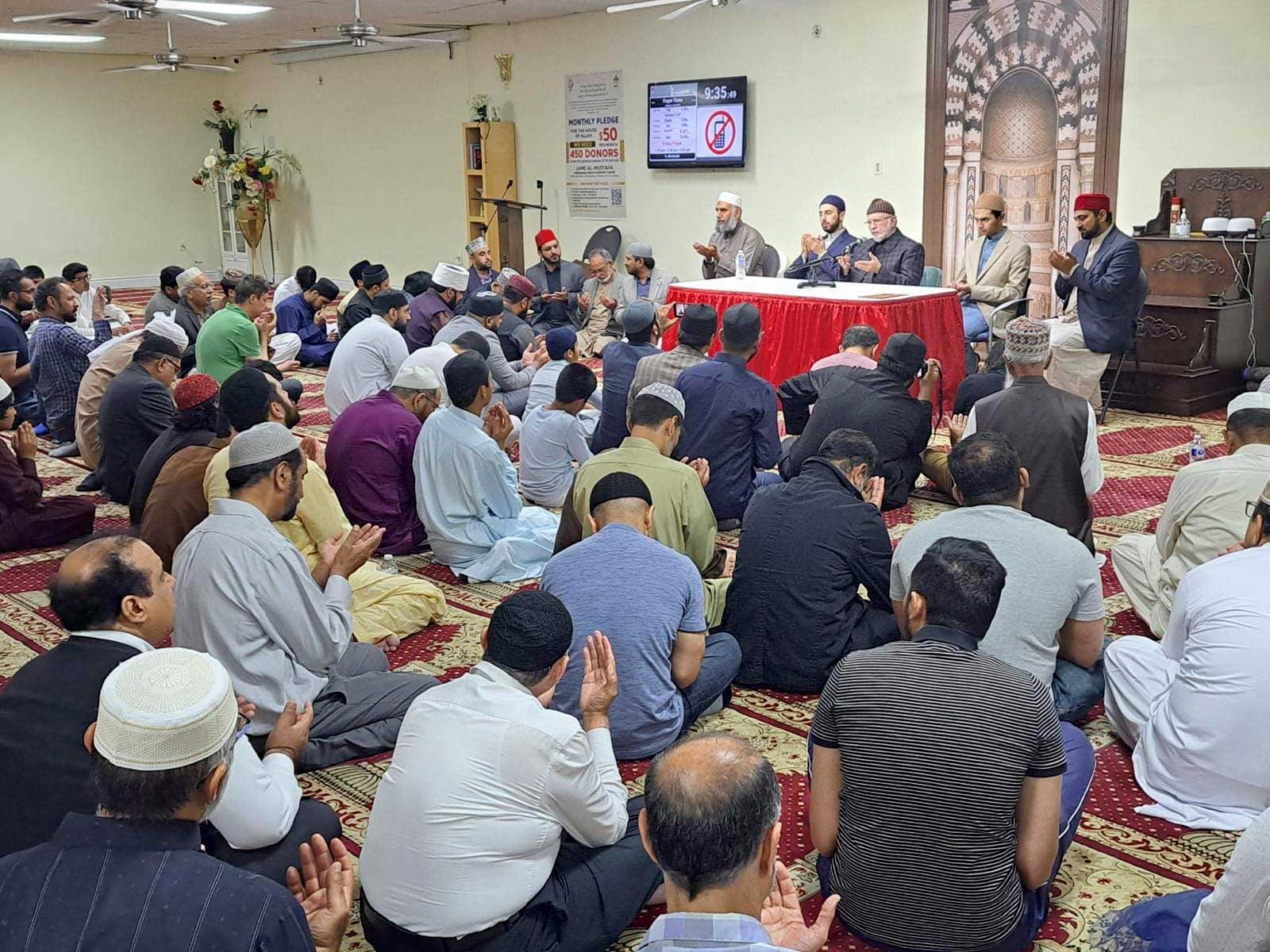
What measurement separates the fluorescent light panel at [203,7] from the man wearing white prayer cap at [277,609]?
24.7 feet

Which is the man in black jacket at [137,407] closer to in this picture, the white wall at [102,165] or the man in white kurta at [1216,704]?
the man in white kurta at [1216,704]

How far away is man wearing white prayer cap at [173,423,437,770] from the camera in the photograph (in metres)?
3.00

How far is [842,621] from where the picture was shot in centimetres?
358

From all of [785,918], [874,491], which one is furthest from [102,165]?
[785,918]

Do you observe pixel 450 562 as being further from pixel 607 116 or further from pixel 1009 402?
pixel 607 116

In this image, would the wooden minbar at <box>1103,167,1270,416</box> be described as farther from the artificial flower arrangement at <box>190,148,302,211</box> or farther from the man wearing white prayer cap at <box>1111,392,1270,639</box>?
the artificial flower arrangement at <box>190,148,302,211</box>

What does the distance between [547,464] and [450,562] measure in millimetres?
864

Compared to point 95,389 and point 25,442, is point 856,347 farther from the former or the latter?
→ point 95,389

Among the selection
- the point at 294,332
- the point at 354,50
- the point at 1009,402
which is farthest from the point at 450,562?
→ the point at 354,50

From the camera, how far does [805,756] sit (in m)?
3.38

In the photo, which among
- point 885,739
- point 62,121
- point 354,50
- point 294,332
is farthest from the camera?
point 62,121

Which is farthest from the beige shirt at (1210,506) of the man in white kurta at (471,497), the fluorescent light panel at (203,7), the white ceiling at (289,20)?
the white ceiling at (289,20)

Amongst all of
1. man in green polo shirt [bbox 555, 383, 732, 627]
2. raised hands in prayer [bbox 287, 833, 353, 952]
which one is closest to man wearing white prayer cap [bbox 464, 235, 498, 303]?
man in green polo shirt [bbox 555, 383, 732, 627]

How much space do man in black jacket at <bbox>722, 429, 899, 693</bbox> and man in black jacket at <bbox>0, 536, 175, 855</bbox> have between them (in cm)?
176
